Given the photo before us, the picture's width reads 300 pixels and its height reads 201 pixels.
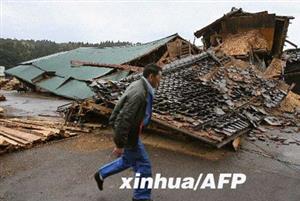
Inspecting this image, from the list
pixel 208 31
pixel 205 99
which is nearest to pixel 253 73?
pixel 205 99

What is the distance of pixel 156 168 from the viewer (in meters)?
6.86

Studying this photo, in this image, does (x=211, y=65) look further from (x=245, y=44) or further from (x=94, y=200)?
(x=94, y=200)

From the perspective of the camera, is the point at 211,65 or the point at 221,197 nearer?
the point at 221,197

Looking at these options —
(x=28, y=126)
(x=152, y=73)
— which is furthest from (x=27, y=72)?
(x=152, y=73)

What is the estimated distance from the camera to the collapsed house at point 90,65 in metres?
16.0

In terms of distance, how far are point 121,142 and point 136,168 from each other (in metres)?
0.57

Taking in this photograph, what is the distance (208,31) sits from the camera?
68.4ft

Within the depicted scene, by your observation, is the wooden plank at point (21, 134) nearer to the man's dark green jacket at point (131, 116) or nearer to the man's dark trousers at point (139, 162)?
the man's dark trousers at point (139, 162)

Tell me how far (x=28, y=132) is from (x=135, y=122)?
5374mm

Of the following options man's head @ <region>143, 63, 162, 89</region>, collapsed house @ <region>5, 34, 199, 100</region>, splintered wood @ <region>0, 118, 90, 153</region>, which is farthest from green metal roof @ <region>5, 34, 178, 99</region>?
man's head @ <region>143, 63, 162, 89</region>

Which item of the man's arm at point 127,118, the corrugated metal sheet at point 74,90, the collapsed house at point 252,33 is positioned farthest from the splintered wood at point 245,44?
the man's arm at point 127,118

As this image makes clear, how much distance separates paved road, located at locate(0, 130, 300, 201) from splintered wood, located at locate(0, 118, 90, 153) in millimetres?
232

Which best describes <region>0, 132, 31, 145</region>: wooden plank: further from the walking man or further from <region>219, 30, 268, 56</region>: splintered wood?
<region>219, 30, 268, 56</region>: splintered wood

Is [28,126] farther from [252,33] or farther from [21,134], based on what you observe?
[252,33]
